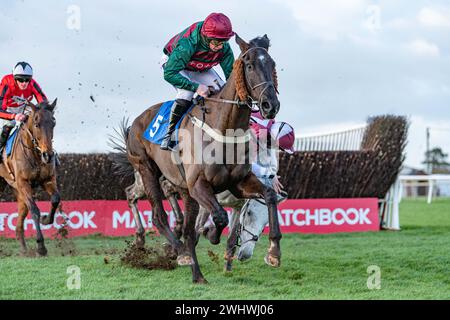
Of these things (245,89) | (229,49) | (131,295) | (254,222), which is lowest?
(131,295)

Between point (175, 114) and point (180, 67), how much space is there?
44 centimetres

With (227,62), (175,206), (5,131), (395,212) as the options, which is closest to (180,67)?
(227,62)

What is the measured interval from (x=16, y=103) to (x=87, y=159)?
325 cm

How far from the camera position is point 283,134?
699 cm

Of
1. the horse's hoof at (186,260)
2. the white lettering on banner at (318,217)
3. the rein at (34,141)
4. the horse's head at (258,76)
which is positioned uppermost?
the horse's head at (258,76)

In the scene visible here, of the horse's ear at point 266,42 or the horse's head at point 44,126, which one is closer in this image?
the horse's ear at point 266,42

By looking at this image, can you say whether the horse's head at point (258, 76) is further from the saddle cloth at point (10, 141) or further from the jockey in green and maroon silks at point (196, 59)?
the saddle cloth at point (10, 141)

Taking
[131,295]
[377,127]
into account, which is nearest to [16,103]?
[131,295]

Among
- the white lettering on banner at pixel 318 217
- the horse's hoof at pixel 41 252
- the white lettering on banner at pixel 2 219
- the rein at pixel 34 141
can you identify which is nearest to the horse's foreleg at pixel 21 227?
the horse's hoof at pixel 41 252

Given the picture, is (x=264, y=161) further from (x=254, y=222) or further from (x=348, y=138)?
(x=348, y=138)

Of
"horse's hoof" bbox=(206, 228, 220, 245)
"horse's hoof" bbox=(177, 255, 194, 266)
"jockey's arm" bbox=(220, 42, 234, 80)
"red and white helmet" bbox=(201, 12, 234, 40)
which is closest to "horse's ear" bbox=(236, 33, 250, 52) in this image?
"red and white helmet" bbox=(201, 12, 234, 40)

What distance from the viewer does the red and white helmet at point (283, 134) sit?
6.95 meters

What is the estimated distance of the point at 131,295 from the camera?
5496 mm

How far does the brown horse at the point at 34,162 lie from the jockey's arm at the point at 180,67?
112 inches
